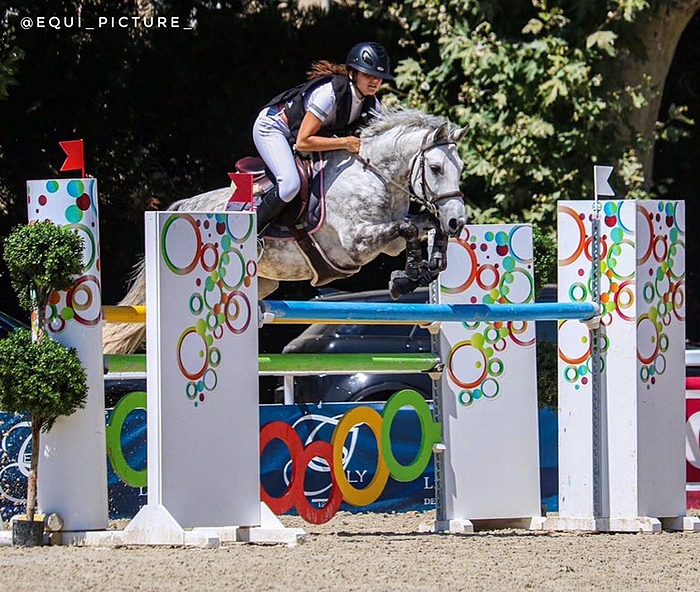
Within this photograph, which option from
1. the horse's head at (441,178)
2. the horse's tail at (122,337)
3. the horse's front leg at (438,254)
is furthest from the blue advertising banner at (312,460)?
the horse's head at (441,178)

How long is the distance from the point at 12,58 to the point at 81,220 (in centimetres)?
442

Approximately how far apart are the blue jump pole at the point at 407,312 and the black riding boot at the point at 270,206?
0.67m

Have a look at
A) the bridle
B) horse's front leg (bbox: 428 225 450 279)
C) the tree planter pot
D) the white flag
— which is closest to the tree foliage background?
the bridle

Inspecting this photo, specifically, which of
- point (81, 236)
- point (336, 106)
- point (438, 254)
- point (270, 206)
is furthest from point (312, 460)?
point (81, 236)

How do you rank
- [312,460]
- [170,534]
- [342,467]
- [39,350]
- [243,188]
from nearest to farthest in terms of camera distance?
[170,534]
[39,350]
[243,188]
[342,467]
[312,460]

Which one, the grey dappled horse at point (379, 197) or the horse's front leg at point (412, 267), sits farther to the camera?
the grey dappled horse at point (379, 197)

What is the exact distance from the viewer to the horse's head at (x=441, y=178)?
5938 millimetres

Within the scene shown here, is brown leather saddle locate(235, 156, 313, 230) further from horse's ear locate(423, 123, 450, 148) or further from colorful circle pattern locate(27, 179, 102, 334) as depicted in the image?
colorful circle pattern locate(27, 179, 102, 334)

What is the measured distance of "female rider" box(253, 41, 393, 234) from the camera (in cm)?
614

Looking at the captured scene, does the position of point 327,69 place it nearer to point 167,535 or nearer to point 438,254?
point 438,254

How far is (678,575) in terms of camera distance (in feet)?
15.5

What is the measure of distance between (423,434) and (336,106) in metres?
1.53

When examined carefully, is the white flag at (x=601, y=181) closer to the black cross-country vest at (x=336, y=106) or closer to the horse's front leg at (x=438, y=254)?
the horse's front leg at (x=438, y=254)

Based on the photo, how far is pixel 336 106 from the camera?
6.20m
